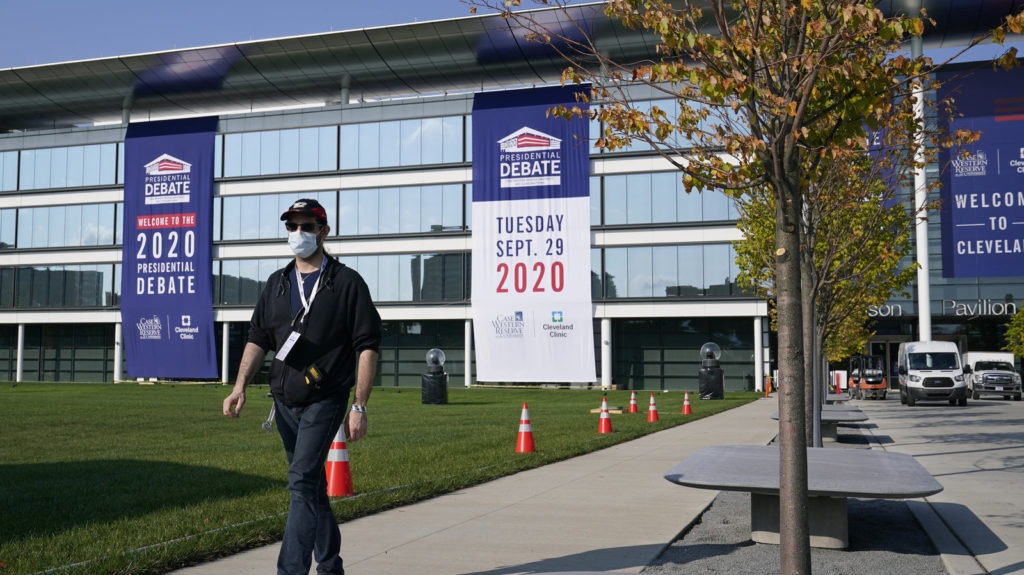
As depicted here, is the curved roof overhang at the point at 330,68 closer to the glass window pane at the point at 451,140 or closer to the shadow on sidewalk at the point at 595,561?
the glass window pane at the point at 451,140

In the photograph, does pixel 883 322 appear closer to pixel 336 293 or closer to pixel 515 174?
pixel 515 174

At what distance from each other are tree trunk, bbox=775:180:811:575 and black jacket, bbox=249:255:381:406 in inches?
87.8

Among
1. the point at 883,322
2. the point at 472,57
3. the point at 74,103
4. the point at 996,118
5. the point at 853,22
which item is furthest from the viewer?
the point at 883,322

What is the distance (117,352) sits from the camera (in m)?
58.6

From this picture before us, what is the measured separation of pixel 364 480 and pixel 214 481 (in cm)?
165

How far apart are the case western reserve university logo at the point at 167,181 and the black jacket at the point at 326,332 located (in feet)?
172

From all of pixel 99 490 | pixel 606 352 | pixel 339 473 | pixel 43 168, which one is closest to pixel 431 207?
pixel 606 352

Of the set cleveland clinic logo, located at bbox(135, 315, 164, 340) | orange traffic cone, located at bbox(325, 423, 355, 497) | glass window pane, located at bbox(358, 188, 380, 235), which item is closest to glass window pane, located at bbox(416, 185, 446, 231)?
glass window pane, located at bbox(358, 188, 380, 235)

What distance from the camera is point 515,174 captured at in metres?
48.2

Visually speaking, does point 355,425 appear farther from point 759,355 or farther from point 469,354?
point 469,354

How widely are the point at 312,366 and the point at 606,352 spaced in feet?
153

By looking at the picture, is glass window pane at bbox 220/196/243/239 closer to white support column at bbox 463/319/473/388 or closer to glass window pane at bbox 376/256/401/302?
glass window pane at bbox 376/256/401/302

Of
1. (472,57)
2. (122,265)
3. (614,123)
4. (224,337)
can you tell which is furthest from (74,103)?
(614,123)

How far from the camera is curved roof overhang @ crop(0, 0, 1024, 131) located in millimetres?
48562
